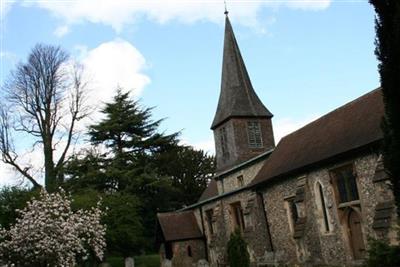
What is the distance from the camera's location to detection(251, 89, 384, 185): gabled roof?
17.0 m

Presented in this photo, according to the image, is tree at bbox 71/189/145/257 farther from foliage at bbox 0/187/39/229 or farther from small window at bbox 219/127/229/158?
small window at bbox 219/127/229/158

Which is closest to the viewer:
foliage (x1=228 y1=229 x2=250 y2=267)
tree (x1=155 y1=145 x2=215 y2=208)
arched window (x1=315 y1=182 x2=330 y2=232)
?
foliage (x1=228 y1=229 x2=250 y2=267)

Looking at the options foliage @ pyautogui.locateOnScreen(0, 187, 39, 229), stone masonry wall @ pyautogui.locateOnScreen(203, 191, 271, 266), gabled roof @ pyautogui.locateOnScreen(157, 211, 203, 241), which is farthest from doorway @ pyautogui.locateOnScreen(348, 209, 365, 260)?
foliage @ pyautogui.locateOnScreen(0, 187, 39, 229)

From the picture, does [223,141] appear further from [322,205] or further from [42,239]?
[42,239]

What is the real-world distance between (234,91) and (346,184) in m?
14.8

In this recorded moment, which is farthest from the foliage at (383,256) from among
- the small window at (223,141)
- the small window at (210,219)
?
Answer: the small window at (223,141)

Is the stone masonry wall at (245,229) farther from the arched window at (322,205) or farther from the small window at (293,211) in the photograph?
the arched window at (322,205)

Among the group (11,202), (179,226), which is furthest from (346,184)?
(11,202)

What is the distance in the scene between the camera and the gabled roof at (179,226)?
3002 cm

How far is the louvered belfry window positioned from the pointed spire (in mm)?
580

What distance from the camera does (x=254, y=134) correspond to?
29.6 metres

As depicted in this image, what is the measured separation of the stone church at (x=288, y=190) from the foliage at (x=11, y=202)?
9216 mm

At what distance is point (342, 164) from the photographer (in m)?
17.3

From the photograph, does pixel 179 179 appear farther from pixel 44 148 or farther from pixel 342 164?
pixel 342 164
